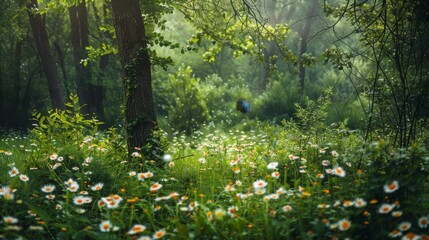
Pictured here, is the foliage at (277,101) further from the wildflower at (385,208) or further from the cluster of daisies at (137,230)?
the cluster of daisies at (137,230)

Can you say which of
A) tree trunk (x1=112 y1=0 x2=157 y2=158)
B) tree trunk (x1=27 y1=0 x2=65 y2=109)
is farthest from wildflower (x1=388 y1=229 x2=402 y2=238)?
tree trunk (x1=27 y1=0 x2=65 y2=109)

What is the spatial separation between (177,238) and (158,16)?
492cm

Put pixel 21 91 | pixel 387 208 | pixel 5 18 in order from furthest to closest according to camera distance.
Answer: pixel 21 91 < pixel 5 18 < pixel 387 208

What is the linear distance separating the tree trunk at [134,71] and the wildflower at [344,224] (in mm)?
3527

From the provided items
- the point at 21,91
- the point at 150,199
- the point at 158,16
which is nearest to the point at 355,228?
the point at 150,199

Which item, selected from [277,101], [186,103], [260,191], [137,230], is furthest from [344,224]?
[277,101]

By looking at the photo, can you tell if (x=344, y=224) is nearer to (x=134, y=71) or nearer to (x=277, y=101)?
(x=134, y=71)

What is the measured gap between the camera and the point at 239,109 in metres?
19.5

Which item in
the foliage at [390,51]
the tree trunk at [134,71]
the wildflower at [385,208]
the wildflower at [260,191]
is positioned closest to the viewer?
the wildflower at [385,208]

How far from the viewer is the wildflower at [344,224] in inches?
104

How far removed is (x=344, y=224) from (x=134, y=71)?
393cm

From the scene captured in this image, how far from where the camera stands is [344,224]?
267 centimetres

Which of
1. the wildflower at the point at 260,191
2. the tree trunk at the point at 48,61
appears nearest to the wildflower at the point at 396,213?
the wildflower at the point at 260,191

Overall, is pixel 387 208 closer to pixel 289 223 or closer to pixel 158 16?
pixel 289 223
